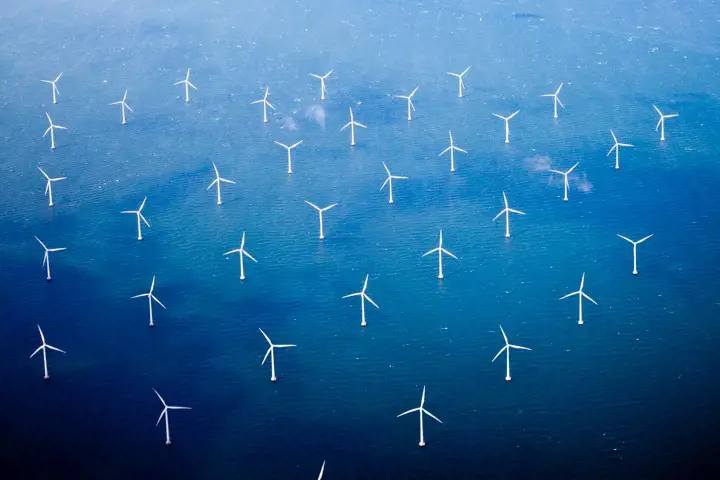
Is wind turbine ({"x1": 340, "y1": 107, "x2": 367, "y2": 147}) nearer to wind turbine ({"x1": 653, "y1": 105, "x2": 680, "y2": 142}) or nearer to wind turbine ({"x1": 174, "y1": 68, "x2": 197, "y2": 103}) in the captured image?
wind turbine ({"x1": 174, "y1": 68, "x2": 197, "y2": 103})

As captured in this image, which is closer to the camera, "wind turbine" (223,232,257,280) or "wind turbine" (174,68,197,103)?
"wind turbine" (223,232,257,280)

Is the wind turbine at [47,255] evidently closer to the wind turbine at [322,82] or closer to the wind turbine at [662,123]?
the wind turbine at [322,82]

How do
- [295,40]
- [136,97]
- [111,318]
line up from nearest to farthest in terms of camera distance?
[111,318] → [136,97] → [295,40]

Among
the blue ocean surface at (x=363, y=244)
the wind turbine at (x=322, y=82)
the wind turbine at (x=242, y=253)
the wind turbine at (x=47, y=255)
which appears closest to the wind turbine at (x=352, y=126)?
the blue ocean surface at (x=363, y=244)

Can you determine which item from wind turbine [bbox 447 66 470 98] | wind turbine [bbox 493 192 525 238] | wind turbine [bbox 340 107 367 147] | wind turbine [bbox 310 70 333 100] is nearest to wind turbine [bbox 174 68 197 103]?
wind turbine [bbox 310 70 333 100]

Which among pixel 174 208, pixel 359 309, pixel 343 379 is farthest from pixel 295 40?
pixel 343 379

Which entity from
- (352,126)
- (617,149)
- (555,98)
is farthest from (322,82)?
(617,149)

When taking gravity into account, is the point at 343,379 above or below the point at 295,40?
below

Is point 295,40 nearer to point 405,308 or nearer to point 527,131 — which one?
point 527,131
